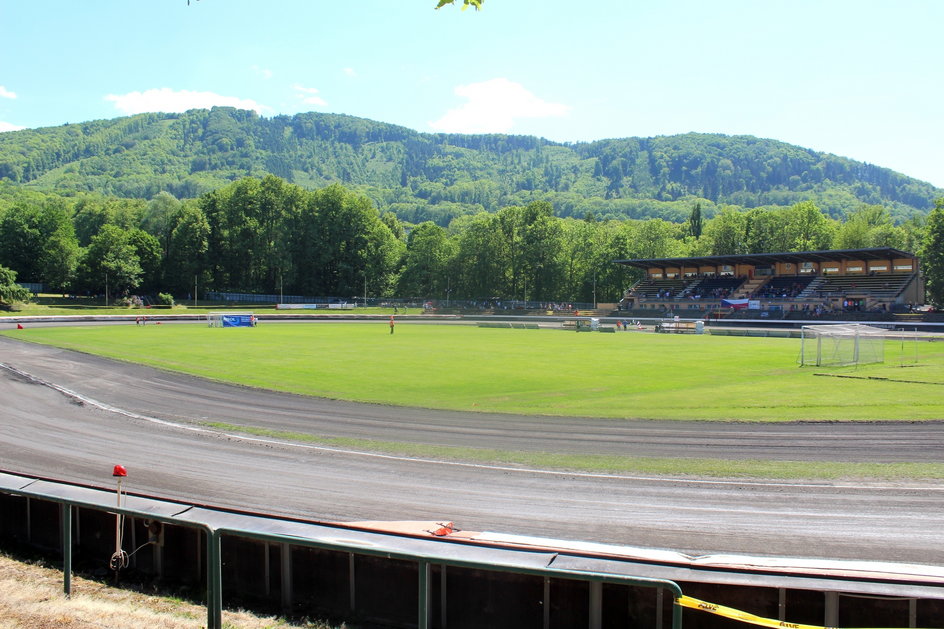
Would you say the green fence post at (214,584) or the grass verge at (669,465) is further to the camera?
the grass verge at (669,465)

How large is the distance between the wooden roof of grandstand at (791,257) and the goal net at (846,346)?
164 feet

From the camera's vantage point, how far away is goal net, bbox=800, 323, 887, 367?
34.0 meters

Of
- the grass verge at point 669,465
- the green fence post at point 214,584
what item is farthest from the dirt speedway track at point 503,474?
the green fence post at point 214,584

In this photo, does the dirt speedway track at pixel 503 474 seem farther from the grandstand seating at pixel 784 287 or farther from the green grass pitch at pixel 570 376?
the grandstand seating at pixel 784 287

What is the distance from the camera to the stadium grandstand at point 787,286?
76312mm

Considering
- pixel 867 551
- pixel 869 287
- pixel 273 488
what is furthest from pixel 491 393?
pixel 869 287

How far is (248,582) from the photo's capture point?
689 cm

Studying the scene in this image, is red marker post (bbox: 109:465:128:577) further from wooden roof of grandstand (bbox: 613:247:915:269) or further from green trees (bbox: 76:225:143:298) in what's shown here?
green trees (bbox: 76:225:143:298)

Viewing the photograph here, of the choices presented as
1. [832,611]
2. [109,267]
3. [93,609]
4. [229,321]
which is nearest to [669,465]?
[832,611]

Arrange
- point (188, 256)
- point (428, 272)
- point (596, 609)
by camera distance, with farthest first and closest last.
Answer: point (428, 272)
point (188, 256)
point (596, 609)

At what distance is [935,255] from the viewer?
3469 inches

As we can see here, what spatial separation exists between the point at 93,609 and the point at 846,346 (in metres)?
37.1

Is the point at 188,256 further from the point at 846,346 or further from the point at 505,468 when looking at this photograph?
the point at 505,468

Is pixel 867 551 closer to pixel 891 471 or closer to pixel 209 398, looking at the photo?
pixel 891 471
